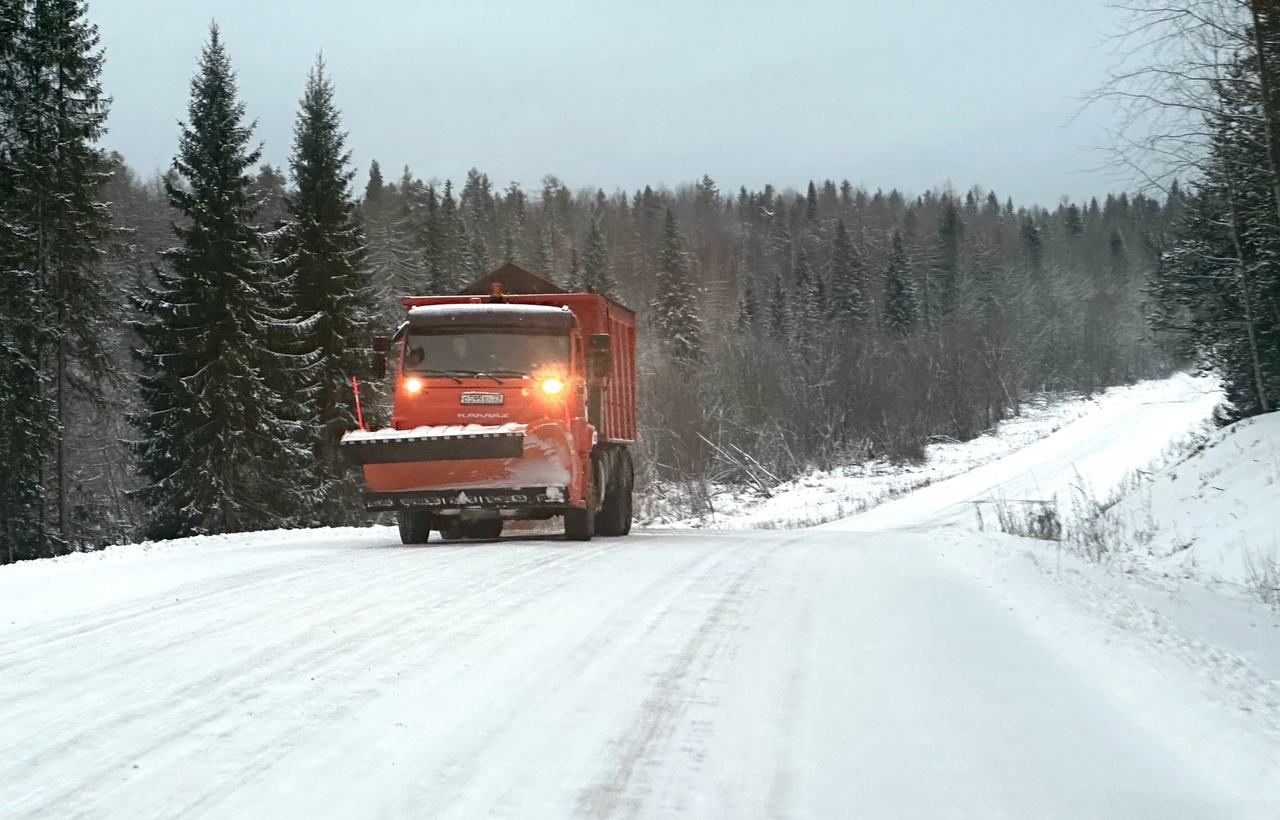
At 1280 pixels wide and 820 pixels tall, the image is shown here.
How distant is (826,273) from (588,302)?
93.5 m

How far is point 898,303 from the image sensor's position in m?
95.5

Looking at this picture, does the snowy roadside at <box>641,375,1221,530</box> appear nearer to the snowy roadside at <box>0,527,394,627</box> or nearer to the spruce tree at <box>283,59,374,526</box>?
the spruce tree at <box>283,59,374,526</box>

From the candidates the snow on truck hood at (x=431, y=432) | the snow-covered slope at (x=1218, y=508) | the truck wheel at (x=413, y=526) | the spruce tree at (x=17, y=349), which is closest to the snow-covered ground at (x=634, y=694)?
the snow on truck hood at (x=431, y=432)

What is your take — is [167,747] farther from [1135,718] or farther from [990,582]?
[990,582]

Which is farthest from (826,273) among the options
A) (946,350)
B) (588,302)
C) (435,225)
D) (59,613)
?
(59,613)

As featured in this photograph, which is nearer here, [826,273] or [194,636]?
[194,636]

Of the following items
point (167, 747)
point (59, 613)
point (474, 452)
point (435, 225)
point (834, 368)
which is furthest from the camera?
point (435, 225)

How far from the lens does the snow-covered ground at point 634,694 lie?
3670 millimetres

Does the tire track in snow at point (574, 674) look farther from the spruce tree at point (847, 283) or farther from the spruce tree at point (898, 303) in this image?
the spruce tree at point (847, 283)

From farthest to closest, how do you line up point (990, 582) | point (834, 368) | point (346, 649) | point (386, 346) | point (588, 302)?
point (834, 368), point (588, 302), point (386, 346), point (990, 582), point (346, 649)

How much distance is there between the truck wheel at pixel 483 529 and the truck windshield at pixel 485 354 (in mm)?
2435

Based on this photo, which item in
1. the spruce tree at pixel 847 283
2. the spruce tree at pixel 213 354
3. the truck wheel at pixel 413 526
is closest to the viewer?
the truck wheel at pixel 413 526

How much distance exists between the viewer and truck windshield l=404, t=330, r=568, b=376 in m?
13.6

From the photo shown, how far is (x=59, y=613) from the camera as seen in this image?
7.14 meters
